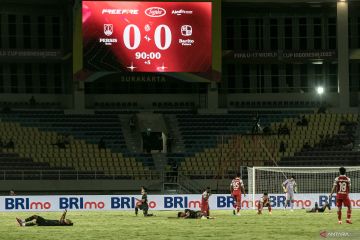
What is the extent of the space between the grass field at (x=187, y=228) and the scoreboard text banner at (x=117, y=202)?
216 inches

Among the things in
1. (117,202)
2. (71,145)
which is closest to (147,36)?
(71,145)

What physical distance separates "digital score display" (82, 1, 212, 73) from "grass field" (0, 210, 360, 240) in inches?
727

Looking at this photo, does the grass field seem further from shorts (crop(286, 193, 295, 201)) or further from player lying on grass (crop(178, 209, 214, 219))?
shorts (crop(286, 193, 295, 201))

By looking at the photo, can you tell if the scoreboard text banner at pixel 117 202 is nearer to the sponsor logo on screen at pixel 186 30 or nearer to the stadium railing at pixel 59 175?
the stadium railing at pixel 59 175

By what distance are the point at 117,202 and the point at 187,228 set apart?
16.5m

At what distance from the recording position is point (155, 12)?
194ft

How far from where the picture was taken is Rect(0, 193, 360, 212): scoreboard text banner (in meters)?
48.5

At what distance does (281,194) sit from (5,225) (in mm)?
19550

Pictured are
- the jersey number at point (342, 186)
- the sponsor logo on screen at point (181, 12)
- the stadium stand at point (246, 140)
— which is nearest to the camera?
the jersey number at point (342, 186)

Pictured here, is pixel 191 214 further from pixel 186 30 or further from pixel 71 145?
pixel 186 30

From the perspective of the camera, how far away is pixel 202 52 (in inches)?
2347

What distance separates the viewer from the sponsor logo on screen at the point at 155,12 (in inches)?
2328

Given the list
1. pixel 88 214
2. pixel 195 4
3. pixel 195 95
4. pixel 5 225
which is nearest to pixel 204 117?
pixel 195 95

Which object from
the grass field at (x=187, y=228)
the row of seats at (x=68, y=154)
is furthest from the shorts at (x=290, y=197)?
the row of seats at (x=68, y=154)
